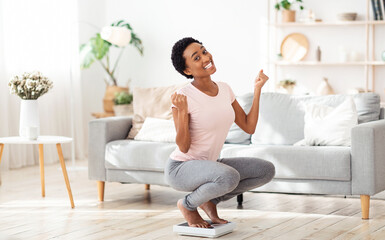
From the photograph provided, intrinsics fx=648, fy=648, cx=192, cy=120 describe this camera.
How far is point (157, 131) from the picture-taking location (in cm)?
460

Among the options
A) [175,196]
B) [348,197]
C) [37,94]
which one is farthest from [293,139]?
[37,94]

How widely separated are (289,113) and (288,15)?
2.14m

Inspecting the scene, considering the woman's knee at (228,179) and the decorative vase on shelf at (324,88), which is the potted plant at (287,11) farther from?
the woman's knee at (228,179)

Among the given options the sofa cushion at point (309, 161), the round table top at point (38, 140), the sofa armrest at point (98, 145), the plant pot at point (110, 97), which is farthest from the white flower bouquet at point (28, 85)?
the plant pot at point (110, 97)

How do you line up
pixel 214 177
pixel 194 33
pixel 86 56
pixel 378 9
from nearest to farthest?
pixel 214 177 < pixel 378 9 < pixel 86 56 < pixel 194 33

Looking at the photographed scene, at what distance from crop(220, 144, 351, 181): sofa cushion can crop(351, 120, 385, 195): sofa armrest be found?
53 millimetres

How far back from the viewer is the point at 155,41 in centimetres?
710

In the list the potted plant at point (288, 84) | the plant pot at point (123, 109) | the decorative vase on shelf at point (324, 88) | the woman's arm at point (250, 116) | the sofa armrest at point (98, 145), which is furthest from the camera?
the plant pot at point (123, 109)

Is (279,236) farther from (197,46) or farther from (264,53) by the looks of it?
(264,53)

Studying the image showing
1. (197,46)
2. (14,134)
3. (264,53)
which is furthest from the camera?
(264,53)

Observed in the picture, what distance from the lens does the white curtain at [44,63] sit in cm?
605

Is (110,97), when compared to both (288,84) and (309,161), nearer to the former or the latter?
(288,84)

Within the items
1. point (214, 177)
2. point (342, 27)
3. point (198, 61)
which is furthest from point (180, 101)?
point (342, 27)

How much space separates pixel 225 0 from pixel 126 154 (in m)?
2.88
